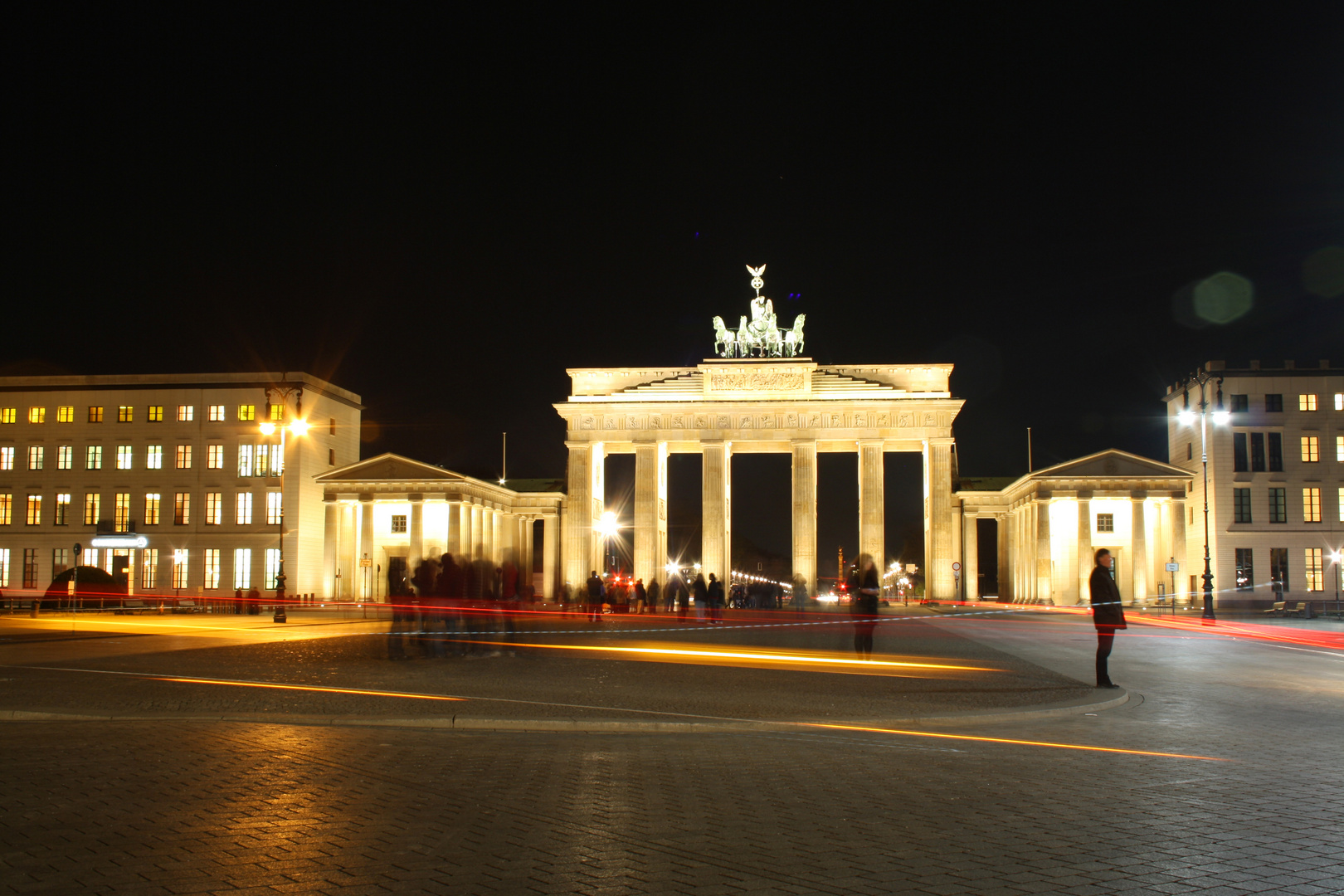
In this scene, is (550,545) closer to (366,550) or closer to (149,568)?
(366,550)

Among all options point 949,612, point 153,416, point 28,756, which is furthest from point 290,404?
point 28,756

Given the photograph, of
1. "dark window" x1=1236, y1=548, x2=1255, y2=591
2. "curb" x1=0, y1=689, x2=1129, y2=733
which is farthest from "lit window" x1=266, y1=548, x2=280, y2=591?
"curb" x1=0, y1=689, x2=1129, y2=733

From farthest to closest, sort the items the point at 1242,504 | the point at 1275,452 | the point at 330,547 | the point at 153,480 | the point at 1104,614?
the point at 153,480 < the point at 330,547 < the point at 1242,504 < the point at 1275,452 < the point at 1104,614

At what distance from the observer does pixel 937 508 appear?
249ft

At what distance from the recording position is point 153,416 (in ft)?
250

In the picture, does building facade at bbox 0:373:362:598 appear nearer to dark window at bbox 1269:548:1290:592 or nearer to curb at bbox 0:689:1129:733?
dark window at bbox 1269:548:1290:592

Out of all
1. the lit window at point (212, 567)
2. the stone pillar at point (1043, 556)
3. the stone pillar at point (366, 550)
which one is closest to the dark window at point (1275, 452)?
the stone pillar at point (1043, 556)

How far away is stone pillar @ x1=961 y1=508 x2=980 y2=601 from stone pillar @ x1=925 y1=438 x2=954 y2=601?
4610mm

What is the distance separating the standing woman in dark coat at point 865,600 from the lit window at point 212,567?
6154 cm

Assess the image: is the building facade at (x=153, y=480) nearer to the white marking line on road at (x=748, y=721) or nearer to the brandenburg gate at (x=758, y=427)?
the brandenburg gate at (x=758, y=427)

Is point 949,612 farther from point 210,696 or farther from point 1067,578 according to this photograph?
point 210,696

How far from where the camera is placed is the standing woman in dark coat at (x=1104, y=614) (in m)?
17.5

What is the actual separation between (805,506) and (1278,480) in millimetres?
28751

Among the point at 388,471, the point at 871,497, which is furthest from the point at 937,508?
the point at 388,471
